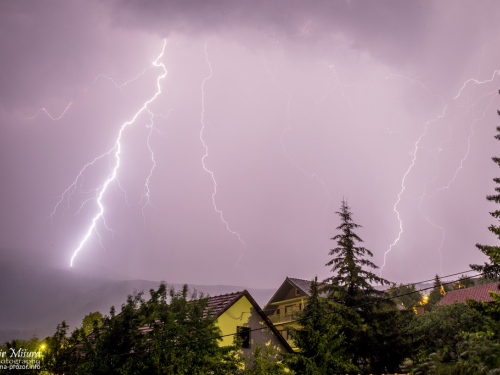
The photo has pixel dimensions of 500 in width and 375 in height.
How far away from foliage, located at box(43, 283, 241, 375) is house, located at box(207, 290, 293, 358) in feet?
11.0

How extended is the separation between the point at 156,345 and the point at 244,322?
22.3 feet

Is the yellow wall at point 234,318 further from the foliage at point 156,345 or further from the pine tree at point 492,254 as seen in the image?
the pine tree at point 492,254

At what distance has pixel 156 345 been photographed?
40.2 ft

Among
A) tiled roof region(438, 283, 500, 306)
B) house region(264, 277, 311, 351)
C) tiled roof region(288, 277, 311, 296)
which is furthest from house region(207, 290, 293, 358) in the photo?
tiled roof region(438, 283, 500, 306)

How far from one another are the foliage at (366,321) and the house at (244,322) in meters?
3.59

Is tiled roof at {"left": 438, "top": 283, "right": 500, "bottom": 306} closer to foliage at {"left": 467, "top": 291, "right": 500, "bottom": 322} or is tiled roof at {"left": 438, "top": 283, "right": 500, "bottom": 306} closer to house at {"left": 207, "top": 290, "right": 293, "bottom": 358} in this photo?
house at {"left": 207, "top": 290, "right": 293, "bottom": 358}

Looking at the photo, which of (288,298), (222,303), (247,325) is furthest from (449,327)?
(288,298)

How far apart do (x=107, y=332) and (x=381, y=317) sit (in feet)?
45.5

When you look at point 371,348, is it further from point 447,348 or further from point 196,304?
point 196,304

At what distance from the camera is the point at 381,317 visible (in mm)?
18438

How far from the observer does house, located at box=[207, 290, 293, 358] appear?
17047 millimetres

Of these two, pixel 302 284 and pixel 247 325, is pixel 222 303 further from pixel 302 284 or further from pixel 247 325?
pixel 302 284

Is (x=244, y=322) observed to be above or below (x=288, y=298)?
below

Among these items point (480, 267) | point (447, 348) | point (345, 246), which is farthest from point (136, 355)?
point (447, 348)
